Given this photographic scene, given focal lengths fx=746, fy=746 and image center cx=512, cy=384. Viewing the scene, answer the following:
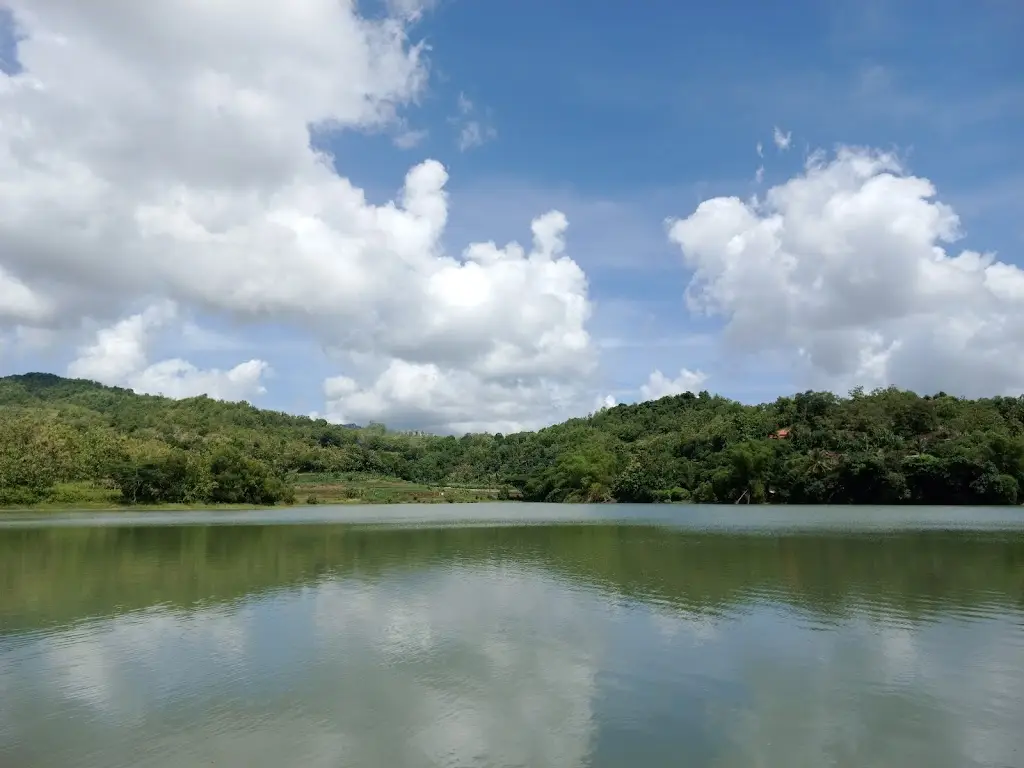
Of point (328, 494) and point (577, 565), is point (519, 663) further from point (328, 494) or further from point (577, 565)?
point (328, 494)

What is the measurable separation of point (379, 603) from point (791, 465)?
269 feet

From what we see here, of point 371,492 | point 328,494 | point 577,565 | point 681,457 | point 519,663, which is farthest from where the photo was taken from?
point 371,492

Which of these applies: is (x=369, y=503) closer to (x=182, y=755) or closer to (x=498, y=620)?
(x=498, y=620)

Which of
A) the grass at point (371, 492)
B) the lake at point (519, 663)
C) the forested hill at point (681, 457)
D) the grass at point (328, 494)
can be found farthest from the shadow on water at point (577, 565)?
the grass at point (371, 492)

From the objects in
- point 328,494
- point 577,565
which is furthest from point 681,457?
point 577,565

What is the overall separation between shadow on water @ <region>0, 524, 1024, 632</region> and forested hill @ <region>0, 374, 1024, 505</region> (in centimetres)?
4236

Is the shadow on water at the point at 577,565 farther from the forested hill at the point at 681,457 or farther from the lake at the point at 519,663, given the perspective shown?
the forested hill at the point at 681,457

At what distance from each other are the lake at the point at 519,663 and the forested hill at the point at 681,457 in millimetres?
58381

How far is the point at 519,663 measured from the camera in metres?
14.0

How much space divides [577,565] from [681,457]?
298 feet

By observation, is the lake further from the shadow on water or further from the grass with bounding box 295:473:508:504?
the grass with bounding box 295:473:508:504

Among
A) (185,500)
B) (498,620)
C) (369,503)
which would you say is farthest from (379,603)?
(369,503)

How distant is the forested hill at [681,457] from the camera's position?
7875 centimetres

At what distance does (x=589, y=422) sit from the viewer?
17675 cm
